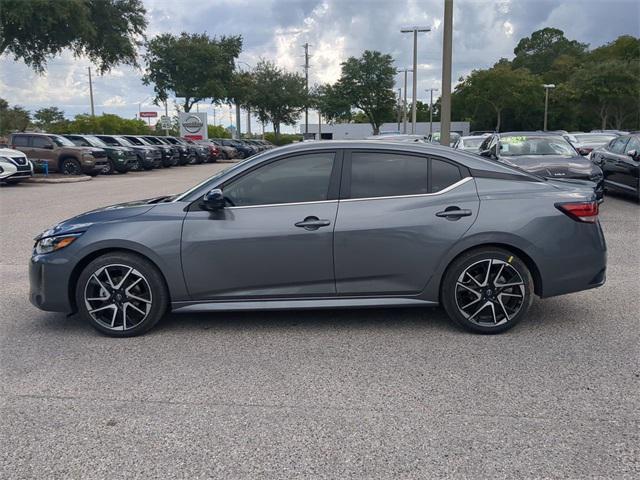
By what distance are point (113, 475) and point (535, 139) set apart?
11.3 m

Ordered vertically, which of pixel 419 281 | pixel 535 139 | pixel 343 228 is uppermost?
pixel 535 139

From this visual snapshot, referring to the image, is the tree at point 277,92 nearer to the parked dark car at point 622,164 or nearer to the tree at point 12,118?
the tree at point 12,118

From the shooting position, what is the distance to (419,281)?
14.9 feet

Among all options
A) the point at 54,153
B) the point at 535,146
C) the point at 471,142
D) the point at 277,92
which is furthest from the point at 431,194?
the point at 277,92

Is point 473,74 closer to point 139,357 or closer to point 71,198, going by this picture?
point 71,198

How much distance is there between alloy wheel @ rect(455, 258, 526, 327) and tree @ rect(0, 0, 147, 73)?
896 inches

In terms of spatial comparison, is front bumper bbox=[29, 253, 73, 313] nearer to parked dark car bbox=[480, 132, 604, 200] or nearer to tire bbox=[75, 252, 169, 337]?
tire bbox=[75, 252, 169, 337]

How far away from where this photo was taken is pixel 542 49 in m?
92.6

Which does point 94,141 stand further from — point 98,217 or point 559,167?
point 98,217

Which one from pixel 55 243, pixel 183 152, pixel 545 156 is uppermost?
pixel 545 156

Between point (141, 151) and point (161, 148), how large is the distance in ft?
8.04

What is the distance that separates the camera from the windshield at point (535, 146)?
1152 centimetres

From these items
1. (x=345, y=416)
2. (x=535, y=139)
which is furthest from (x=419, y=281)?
(x=535, y=139)

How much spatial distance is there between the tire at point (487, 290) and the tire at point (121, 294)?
2393mm
